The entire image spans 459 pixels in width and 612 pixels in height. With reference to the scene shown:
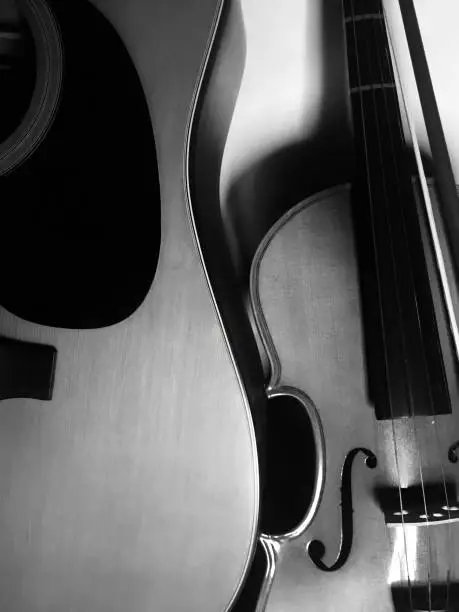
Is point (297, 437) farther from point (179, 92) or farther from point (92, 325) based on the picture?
point (179, 92)

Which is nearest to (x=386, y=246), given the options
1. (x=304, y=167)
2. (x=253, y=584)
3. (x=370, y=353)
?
(x=370, y=353)

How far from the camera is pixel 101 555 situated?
52 centimetres

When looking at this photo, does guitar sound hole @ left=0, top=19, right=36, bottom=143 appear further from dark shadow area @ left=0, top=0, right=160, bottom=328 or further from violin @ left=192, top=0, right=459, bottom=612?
violin @ left=192, top=0, right=459, bottom=612

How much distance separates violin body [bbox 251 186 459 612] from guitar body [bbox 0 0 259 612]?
0.23 feet

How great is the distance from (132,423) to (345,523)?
216 millimetres

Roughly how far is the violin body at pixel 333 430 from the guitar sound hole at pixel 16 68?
30cm

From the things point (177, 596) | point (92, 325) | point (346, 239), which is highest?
point (346, 239)

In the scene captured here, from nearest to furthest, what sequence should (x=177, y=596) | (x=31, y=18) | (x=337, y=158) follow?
(x=177, y=596), (x=31, y=18), (x=337, y=158)

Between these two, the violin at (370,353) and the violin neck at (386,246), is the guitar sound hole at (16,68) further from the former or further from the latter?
the violin neck at (386,246)

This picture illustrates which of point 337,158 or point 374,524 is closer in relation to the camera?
point 374,524

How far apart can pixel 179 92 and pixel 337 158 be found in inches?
11.4

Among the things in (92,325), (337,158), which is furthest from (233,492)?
(337,158)

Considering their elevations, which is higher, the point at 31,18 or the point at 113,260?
the point at 31,18

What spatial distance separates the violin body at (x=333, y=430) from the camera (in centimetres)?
53
